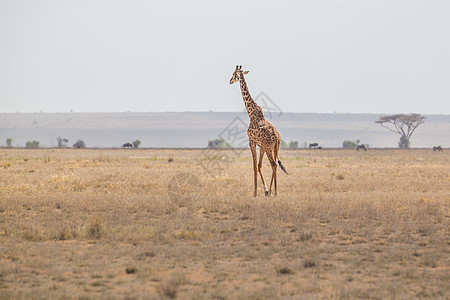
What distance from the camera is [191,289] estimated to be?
929cm

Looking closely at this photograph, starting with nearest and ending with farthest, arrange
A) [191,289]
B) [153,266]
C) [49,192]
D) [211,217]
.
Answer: [191,289], [153,266], [211,217], [49,192]

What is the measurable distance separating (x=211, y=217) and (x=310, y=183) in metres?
9.94

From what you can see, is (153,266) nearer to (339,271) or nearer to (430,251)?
(339,271)

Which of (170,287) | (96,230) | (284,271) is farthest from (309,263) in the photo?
(96,230)

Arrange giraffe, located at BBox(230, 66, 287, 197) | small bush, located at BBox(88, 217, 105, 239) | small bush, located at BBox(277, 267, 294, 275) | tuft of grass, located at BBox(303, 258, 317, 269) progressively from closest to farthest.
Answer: small bush, located at BBox(277, 267, 294, 275)
tuft of grass, located at BBox(303, 258, 317, 269)
small bush, located at BBox(88, 217, 105, 239)
giraffe, located at BBox(230, 66, 287, 197)

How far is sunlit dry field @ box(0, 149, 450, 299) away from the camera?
31.0 ft

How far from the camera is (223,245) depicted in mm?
12641

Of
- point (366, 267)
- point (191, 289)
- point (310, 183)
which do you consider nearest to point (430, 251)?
point (366, 267)

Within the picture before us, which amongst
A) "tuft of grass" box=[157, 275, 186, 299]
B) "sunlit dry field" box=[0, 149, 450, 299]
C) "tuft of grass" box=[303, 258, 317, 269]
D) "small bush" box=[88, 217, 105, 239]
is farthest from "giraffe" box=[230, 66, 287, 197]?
"tuft of grass" box=[157, 275, 186, 299]
